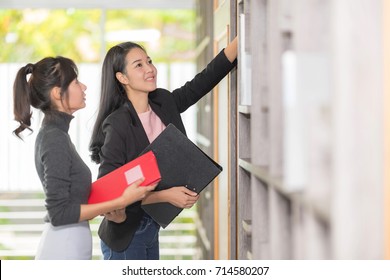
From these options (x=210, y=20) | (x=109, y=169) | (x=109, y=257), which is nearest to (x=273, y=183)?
(x=109, y=169)

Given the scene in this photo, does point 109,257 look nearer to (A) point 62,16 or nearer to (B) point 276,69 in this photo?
(B) point 276,69

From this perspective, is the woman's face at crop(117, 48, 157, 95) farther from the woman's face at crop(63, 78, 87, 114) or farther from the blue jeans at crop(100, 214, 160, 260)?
the blue jeans at crop(100, 214, 160, 260)

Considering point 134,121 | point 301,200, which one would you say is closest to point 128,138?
point 134,121

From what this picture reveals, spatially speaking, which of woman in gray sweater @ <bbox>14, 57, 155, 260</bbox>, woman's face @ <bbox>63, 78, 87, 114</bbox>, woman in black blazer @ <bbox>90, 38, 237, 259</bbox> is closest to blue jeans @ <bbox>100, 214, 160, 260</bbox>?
woman in black blazer @ <bbox>90, 38, 237, 259</bbox>

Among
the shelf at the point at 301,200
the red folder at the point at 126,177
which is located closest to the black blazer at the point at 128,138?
the red folder at the point at 126,177

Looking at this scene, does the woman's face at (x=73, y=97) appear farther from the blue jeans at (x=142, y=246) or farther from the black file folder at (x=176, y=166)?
the blue jeans at (x=142, y=246)

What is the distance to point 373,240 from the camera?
1072mm

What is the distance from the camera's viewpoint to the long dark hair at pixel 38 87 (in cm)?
198

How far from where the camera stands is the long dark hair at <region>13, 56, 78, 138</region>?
77.9 inches

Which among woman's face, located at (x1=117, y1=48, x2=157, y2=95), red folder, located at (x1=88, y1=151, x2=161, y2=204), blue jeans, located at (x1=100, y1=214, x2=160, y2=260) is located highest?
woman's face, located at (x1=117, y1=48, x2=157, y2=95)

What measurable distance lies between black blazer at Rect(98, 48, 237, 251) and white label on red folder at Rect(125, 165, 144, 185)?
8.8 inches

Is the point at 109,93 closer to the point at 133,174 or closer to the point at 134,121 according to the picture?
the point at 134,121

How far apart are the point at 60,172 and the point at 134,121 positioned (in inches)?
19.3
